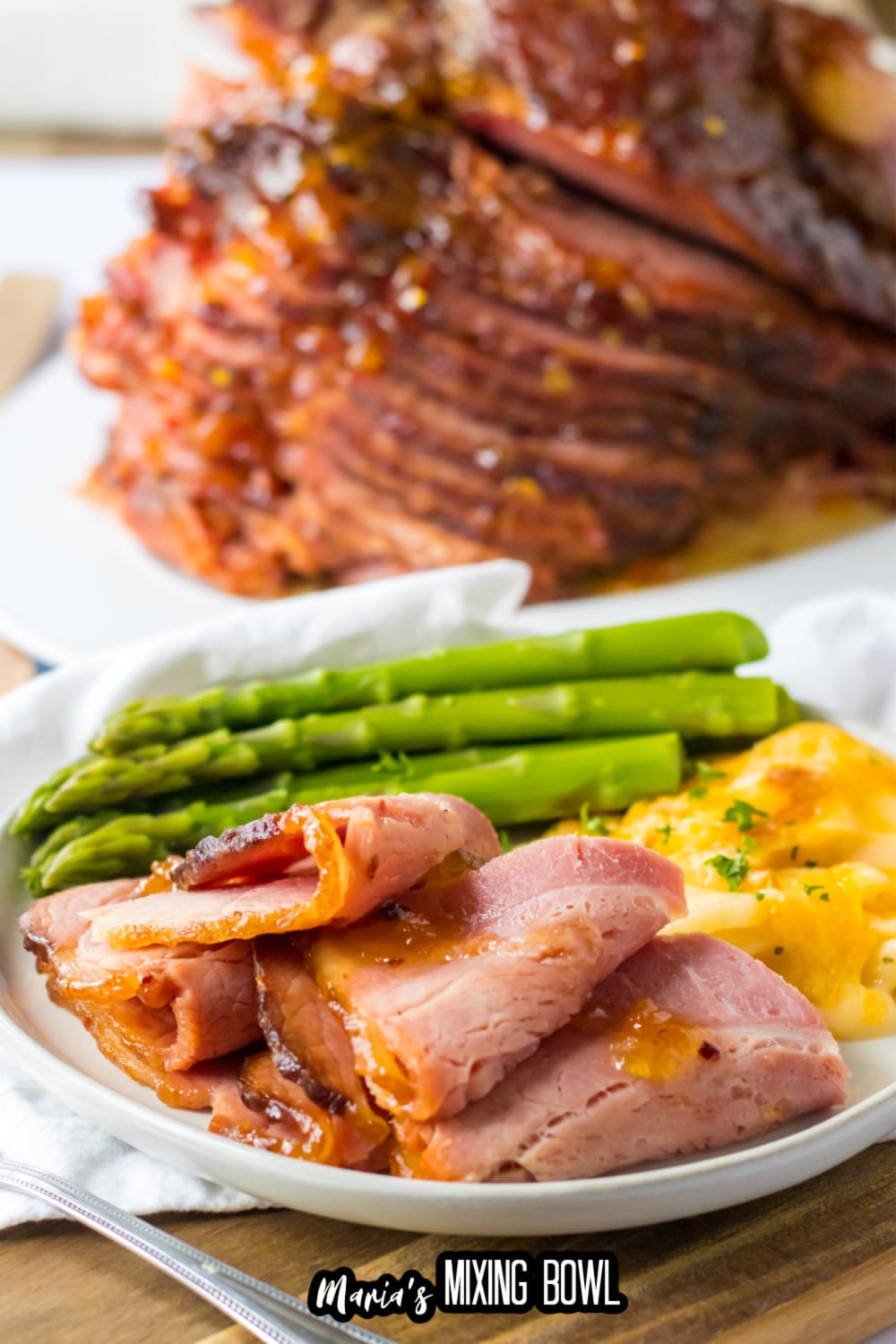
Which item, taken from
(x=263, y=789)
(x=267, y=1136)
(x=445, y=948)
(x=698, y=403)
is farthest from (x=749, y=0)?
(x=267, y=1136)

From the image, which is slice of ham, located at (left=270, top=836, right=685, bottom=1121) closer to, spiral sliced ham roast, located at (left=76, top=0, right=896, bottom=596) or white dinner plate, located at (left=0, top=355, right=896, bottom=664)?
white dinner plate, located at (left=0, top=355, right=896, bottom=664)

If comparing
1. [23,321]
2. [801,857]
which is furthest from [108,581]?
[801,857]

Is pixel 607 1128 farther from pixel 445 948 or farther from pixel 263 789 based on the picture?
pixel 263 789

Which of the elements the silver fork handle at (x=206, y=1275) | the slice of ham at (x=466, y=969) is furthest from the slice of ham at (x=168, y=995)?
the silver fork handle at (x=206, y=1275)

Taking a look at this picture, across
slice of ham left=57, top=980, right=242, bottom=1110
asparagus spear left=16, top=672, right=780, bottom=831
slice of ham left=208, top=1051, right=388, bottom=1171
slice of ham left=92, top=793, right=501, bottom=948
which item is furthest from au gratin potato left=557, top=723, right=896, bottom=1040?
slice of ham left=57, top=980, right=242, bottom=1110

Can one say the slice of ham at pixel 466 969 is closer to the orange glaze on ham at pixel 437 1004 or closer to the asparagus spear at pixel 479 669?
the orange glaze on ham at pixel 437 1004

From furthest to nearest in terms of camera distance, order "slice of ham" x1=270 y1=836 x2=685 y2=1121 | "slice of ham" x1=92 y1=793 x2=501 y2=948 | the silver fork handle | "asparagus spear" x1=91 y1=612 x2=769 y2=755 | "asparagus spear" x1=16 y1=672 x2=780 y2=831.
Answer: "asparagus spear" x1=91 y1=612 x2=769 y2=755 → "asparagus spear" x1=16 y1=672 x2=780 y2=831 → "slice of ham" x1=92 y1=793 x2=501 y2=948 → "slice of ham" x1=270 y1=836 x2=685 y2=1121 → the silver fork handle

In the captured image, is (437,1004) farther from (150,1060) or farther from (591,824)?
(591,824)
